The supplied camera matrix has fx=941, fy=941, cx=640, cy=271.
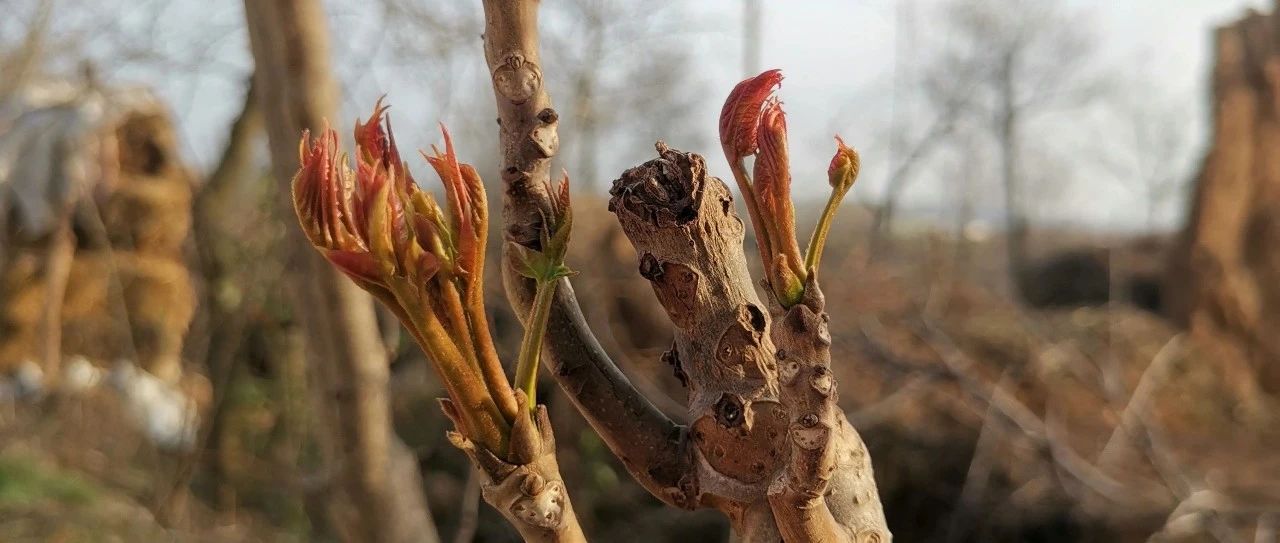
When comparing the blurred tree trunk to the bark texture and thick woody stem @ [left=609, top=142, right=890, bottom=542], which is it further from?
the bark texture

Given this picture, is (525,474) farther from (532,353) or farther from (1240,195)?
(1240,195)

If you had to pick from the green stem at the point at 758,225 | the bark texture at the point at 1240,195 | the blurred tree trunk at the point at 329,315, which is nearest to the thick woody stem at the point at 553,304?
the green stem at the point at 758,225

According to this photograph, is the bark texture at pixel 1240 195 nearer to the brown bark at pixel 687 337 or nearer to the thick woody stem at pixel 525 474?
the brown bark at pixel 687 337

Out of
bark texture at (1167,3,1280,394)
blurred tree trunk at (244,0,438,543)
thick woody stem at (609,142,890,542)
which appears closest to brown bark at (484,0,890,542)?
thick woody stem at (609,142,890,542)

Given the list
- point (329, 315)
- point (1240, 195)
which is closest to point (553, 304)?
point (329, 315)

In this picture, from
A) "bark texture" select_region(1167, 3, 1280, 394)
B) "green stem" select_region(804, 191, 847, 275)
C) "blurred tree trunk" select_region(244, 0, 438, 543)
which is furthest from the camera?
"bark texture" select_region(1167, 3, 1280, 394)

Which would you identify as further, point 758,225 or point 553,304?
point 553,304
